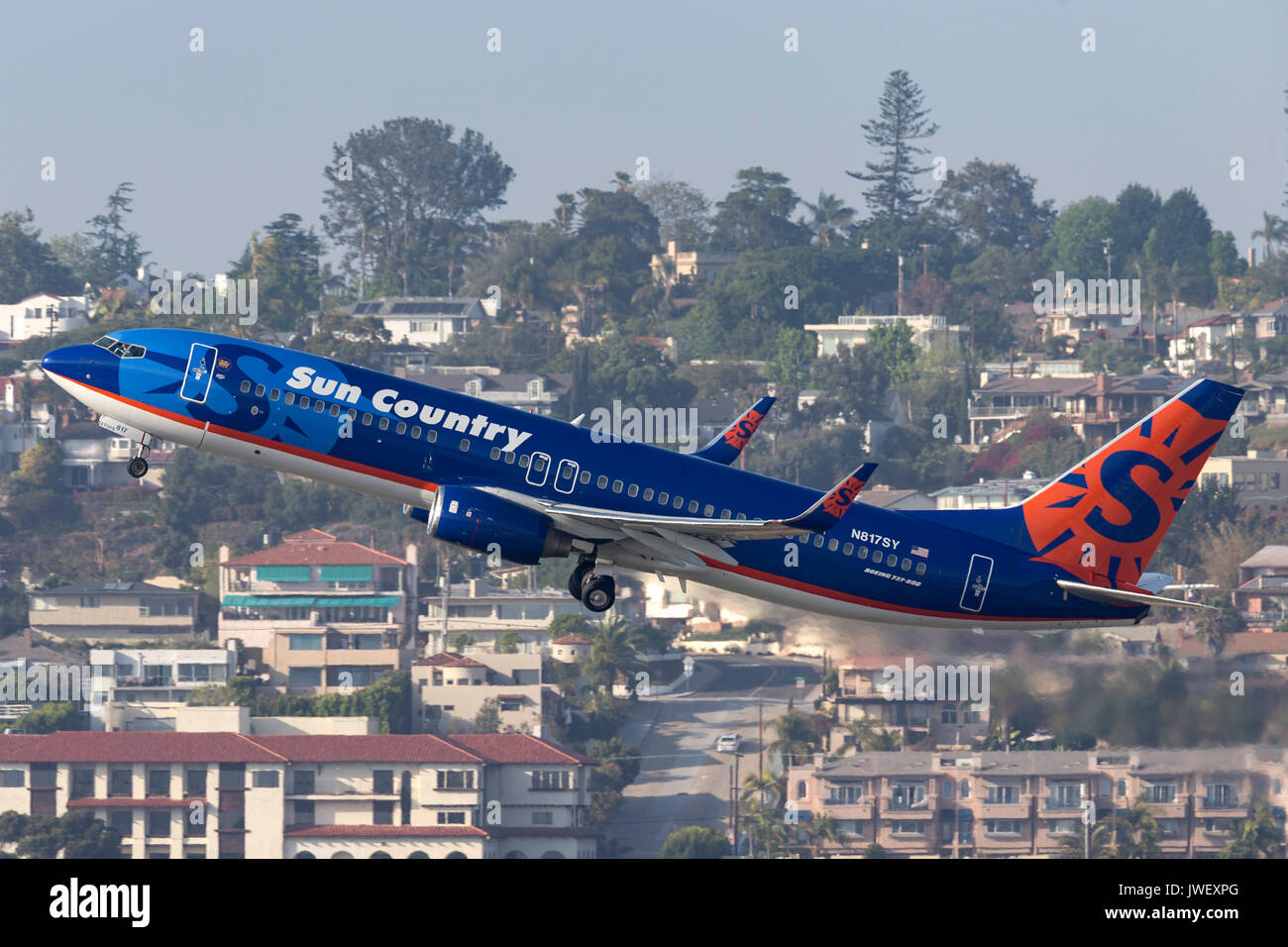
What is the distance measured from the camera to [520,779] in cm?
11450

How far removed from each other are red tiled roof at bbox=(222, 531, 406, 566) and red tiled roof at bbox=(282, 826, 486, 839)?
56.7 meters

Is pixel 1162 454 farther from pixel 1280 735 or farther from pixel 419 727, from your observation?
pixel 419 727

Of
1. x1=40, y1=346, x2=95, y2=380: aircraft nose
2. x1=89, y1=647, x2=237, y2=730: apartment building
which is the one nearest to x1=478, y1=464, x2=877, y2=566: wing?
x1=40, y1=346, x2=95, y2=380: aircraft nose

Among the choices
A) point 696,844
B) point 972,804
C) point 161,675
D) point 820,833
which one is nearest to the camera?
point 972,804

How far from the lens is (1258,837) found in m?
95.2

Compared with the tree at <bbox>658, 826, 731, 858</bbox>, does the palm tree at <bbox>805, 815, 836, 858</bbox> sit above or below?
above

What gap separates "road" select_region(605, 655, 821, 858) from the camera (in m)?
124

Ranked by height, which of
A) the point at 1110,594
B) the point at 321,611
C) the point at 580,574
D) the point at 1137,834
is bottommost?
the point at 1137,834

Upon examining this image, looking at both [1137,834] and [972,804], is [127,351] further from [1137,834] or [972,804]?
[1137,834]

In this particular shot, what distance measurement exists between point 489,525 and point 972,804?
68394mm

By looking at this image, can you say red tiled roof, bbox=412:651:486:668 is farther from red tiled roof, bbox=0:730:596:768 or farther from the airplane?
the airplane

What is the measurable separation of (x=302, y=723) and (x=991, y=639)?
5748cm

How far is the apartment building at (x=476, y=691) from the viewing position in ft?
429

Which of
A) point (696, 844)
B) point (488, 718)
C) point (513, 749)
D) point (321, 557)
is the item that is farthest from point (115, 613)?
point (696, 844)
